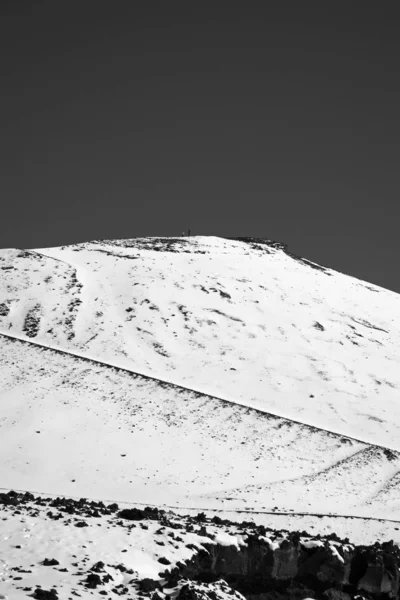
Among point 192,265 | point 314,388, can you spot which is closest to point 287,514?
point 314,388

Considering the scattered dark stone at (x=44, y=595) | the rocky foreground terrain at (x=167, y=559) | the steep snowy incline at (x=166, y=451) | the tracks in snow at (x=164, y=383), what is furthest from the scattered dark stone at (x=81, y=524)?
the tracks in snow at (x=164, y=383)

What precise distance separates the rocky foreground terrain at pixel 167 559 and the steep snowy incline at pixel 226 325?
2209cm

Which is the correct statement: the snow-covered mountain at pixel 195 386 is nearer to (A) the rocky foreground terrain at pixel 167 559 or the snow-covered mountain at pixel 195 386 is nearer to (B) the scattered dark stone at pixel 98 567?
(A) the rocky foreground terrain at pixel 167 559

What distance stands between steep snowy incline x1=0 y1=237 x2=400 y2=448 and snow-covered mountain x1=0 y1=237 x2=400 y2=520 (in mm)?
192

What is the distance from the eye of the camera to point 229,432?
41.7 m

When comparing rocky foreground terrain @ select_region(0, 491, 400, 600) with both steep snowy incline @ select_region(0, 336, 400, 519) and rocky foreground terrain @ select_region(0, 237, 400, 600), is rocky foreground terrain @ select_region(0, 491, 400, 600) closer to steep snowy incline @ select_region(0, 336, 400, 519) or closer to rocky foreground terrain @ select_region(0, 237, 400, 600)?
rocky foreground terrain @ select_region(0, 237, 400, 600)

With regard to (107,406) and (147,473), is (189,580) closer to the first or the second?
(147,473)

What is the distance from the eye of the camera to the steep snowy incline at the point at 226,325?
49.3 metres

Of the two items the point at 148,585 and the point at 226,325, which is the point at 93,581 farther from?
the point at 226,325

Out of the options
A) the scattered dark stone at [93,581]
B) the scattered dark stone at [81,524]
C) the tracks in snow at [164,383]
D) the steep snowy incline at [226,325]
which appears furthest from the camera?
the steep snowy incline at [226,325]

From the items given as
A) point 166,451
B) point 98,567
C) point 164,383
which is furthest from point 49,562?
point 164,383

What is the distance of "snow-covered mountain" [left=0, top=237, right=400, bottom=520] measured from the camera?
3638 cm

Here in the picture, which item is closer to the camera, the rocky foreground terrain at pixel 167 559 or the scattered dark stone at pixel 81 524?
the rocky foreground terrain at pixel 167 559

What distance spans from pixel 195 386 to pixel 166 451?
359 inches
